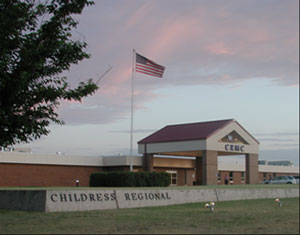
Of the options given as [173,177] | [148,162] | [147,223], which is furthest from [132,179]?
[173,177]

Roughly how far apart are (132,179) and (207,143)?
15.1m

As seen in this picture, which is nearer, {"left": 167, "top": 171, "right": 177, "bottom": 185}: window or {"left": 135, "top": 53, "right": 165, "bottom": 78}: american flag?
{"left": 135, "top": 53, "right": 165, "bottom": 78}: american flag

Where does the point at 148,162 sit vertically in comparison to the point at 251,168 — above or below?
above

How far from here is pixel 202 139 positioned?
47.5 m

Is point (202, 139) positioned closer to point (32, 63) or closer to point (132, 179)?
point (132, 179)

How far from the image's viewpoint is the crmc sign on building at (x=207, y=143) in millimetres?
47688

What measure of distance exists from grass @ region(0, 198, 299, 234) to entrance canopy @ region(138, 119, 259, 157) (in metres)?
33.0

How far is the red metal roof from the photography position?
4853 centimetres

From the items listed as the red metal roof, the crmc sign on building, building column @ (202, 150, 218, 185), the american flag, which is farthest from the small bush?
the red metal roof

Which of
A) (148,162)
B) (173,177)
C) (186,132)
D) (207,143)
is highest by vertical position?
(186,132)

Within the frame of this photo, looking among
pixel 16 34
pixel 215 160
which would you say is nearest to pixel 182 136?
pixel 215 160

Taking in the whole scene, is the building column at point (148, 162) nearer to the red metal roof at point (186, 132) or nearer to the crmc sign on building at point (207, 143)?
the crmc sign on building at point (207, 143)

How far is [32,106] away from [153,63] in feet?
79.4

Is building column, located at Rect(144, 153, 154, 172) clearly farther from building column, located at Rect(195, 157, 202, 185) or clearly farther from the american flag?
the american flag
